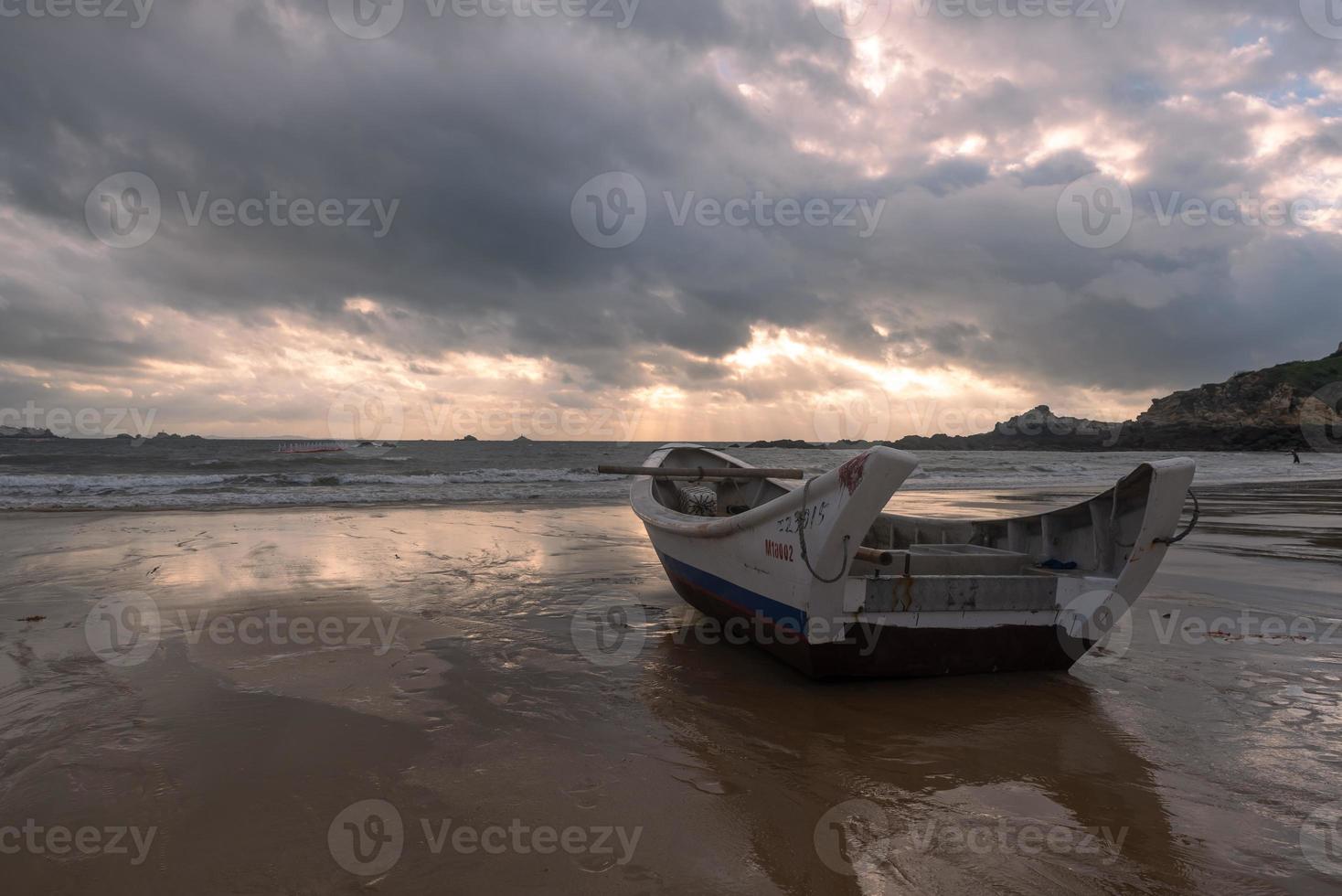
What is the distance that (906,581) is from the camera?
4527 mm

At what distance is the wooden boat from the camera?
4.19 meters

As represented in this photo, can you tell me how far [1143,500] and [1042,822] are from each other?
2.65m

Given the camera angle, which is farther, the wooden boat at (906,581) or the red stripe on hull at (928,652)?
the red stripe on hull at (928,652)

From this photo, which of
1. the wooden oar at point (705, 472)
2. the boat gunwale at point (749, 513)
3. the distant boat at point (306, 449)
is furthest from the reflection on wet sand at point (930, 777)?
the distant boat at point (306, 449)

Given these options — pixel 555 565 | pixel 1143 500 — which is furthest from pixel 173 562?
pixel 1143 500

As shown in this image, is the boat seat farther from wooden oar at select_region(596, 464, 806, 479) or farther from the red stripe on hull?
wooden oar at select_region(596, 464, 806, 479)

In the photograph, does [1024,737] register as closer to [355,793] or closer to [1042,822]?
[1042,822]

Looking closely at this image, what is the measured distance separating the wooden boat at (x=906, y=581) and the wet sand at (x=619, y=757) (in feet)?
0.87

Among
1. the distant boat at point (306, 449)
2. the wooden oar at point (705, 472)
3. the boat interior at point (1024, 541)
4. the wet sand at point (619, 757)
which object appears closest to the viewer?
the wet sand at point (619, 757)

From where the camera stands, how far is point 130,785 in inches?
127

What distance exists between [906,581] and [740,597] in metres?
1.28

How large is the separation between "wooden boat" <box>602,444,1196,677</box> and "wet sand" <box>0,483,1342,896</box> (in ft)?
0.87

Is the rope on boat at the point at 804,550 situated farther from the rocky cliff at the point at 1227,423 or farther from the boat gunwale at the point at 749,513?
the rocky cliff at the point at 1227,423

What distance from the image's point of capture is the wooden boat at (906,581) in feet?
13.8
